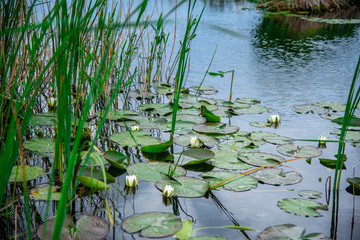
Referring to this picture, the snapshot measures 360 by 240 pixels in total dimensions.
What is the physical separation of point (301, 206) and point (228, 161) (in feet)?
1.29

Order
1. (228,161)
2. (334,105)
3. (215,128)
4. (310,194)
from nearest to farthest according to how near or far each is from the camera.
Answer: (310,194) → (228,161) → (215,128) → (334,105)

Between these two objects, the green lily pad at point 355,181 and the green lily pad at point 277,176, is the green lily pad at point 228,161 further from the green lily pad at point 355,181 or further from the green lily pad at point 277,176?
the green lily pad at point 355,181

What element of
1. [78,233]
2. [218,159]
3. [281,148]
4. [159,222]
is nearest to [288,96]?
[281,148]

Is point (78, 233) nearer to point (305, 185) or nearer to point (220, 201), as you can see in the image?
point (220, 201)

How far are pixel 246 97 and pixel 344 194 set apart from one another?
4.00 feet

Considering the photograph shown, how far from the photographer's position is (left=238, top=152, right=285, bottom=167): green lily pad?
5.01 ft

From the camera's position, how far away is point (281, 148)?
166 cm

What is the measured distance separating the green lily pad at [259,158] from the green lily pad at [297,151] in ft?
0.26

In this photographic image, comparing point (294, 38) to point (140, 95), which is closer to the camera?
point (140, 95)

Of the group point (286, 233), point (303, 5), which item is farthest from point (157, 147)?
point (303, 5)

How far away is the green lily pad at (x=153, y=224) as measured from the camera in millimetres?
1040

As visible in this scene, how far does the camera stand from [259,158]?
61.6 inches

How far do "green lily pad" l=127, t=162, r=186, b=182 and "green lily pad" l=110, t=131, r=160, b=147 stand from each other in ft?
0.77

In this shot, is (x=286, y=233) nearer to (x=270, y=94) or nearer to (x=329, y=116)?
(x=329, y=116)
